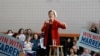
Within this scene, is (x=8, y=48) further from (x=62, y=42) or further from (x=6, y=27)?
(x=6, y=27)

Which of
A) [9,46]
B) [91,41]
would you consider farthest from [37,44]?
[9,46]

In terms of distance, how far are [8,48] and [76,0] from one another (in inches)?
302

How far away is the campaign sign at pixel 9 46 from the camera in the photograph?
26.5 feet

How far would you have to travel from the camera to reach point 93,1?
50.2 feet

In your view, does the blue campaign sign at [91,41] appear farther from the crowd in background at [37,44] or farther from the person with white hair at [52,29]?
the crowd in background at [37,44]

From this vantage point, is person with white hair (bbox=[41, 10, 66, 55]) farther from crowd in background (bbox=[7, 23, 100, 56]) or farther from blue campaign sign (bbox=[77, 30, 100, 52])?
crowd in background (bbox=[7, 23, 100, 56])

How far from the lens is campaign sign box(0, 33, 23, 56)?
26.5 feet

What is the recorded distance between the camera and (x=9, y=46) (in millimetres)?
8117

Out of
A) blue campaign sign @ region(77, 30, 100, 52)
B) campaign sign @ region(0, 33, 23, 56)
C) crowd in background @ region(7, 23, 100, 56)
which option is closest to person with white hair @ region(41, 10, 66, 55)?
blue campaign sign @ region(77, 30, 100, 52)

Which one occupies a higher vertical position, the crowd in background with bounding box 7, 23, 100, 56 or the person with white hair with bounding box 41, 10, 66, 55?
the person with white hair with bounding box 41, 10, 66, 55

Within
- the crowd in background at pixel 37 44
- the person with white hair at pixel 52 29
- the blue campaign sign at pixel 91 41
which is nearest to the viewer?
the person with white hair at pixel 52 29

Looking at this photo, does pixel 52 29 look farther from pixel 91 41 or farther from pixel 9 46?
pixel 9 46

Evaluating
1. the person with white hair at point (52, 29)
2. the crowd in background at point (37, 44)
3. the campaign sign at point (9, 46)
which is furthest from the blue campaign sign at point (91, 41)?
the crowd in background at point (37, 44)

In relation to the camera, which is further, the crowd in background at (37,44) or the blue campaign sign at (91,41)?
the crowd in background at (37,44)
